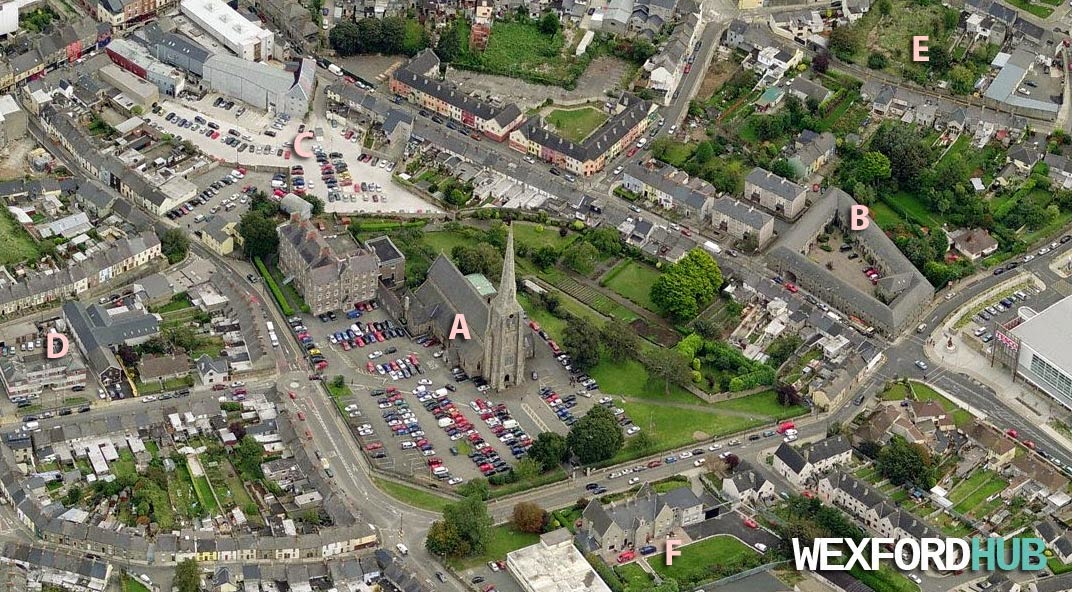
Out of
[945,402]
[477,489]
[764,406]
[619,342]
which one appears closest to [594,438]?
[477,489]

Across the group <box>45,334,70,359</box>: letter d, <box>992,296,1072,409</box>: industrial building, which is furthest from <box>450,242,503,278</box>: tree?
<box>992,296,1072,409</box>: industrial building

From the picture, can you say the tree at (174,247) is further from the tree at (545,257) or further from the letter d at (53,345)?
the tree at (545,257)

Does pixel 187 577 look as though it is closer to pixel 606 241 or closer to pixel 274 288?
pixel 274 288

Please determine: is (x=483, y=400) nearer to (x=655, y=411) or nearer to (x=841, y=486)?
(x=655, y=411)

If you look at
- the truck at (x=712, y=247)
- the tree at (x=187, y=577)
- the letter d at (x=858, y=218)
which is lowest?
the tree at (x=187, y=577)

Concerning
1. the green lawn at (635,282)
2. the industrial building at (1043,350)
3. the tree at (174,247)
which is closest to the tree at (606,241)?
the green lawn at (635,282)

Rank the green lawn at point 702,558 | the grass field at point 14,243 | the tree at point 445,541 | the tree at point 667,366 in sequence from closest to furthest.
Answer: the tree at point 445,541
the green lawn at point 702,558
the tree at point 667,366
the grass field at point 14,243

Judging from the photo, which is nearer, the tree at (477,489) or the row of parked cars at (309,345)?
the tree at (477,489)

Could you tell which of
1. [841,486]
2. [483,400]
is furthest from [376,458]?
[841,486]
